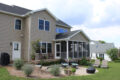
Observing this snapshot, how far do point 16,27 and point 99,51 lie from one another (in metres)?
27.5

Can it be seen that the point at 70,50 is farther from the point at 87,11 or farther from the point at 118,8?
the point at 118,8

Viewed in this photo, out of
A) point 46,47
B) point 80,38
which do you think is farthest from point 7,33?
point 80,38

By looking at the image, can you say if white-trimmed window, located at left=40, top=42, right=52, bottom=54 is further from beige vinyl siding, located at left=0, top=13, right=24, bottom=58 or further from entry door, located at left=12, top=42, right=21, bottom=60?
beige vinyl siding, located at left=0, top=13, right=24, bottom=58

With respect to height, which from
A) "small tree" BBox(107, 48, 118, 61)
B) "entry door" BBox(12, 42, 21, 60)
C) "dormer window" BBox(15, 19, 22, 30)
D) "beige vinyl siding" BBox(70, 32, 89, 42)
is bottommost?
"small tree" BBox(107, 48, 118, 61)

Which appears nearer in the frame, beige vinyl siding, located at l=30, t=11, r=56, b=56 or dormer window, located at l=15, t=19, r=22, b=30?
dormer window, located at l=15, t=19, r=22, b=30

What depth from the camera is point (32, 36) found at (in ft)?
57.5

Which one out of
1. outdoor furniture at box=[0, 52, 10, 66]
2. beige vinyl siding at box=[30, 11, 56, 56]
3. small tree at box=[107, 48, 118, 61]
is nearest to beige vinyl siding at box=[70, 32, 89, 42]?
beige vinyl siding at box=[30, 11, 56, 56]

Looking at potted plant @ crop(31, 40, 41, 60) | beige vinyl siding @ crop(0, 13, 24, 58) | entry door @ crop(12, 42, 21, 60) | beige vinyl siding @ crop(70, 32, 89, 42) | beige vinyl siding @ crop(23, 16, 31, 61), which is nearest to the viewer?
potted plant @ crop(31, 40, 41, 60)

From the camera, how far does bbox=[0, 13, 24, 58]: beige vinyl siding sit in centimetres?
1601

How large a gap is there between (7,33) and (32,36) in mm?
3148

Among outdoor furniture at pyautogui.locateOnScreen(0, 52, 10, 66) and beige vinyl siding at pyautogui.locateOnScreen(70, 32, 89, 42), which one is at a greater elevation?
beige vinyl siding at pyautogui.locateOnScreen(70, 32, 89, 42)

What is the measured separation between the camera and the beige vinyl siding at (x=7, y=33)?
52.5 ft

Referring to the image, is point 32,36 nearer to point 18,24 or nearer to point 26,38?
point 26,38

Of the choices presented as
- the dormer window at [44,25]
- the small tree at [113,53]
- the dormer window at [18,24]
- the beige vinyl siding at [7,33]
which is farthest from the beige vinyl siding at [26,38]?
the small tree at [113,53]
